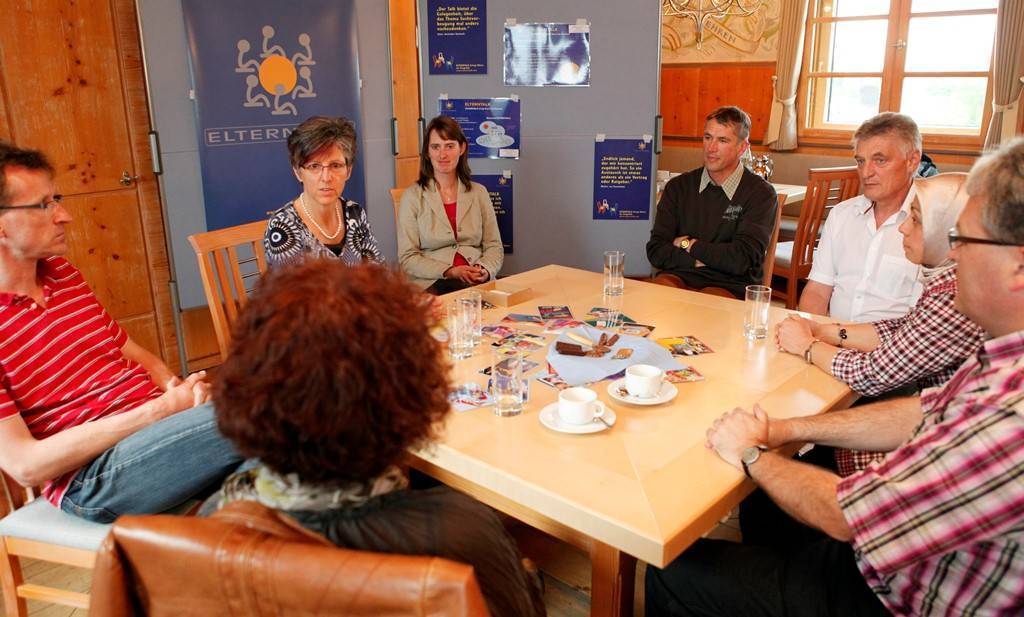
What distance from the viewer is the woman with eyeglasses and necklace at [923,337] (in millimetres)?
1750

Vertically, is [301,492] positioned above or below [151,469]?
above

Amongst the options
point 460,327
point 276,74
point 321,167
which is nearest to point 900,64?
point 276,74

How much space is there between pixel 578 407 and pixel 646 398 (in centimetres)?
22

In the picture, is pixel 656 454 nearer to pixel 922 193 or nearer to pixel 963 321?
pixel 963 321

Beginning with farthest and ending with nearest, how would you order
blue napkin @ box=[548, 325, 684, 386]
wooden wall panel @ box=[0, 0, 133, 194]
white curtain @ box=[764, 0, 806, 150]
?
white curtain @ box=[764, 0, 806, 150], wooden wall panel @ box=[0, 0, 133, 194], blue napkin @ box=[548, 325, 684, 386]

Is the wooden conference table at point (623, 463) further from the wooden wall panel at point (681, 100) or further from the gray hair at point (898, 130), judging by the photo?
the wooden wall panel at point (681, 100)

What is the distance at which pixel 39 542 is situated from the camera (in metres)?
1.64

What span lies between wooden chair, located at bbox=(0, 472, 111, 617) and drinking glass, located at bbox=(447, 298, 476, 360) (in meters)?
0.92

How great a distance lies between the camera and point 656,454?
146 centimetres

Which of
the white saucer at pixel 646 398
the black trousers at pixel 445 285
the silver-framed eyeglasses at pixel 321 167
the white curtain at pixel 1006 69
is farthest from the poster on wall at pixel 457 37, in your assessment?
the white curtain at pixel 1006 69

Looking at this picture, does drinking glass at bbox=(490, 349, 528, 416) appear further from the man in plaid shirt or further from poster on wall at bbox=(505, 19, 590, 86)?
poster on wall at bbox=(505, 19, 590, 86)

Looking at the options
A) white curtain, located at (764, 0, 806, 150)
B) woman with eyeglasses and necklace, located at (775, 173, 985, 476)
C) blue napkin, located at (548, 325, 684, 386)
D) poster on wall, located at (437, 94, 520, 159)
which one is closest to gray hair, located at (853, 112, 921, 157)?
woman with eyeglasses and necklace, located at (775, 173, 985, 476)

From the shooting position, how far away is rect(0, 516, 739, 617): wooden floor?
2146mm

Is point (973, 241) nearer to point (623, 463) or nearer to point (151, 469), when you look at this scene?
point (623, 463)
